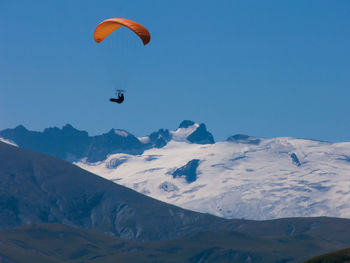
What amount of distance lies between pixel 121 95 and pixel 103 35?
46.4 ft

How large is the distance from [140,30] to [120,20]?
458 cm

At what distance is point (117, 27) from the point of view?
408ft

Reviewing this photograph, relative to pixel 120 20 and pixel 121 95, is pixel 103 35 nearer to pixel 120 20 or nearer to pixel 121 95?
pixel 120 20

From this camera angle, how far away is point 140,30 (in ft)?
400

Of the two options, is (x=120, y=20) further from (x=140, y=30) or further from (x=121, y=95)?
(x=121, y=95)

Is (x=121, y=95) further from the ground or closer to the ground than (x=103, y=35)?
closer to the ground

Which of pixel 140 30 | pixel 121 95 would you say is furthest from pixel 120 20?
pixel 121 95

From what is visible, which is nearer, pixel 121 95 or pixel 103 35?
pixel 121 95

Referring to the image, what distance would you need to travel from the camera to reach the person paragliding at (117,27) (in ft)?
396

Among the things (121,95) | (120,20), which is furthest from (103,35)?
(121,95)

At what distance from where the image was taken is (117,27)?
124500 millimetres

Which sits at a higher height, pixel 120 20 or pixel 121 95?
pixel 120 20

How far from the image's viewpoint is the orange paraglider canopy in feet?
397

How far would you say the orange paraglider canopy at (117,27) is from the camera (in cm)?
12106
